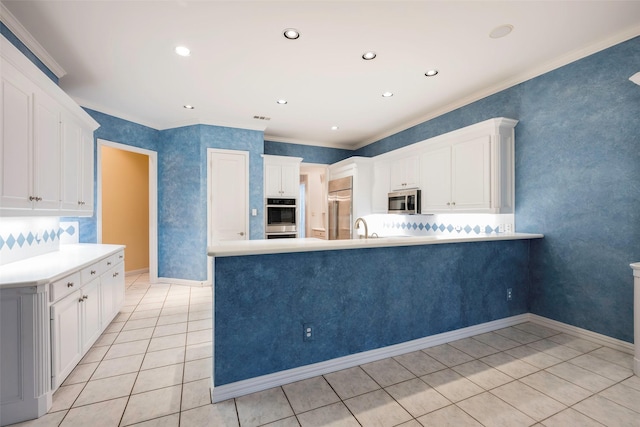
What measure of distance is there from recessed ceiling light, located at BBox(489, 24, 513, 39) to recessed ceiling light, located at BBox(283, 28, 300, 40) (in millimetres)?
1666

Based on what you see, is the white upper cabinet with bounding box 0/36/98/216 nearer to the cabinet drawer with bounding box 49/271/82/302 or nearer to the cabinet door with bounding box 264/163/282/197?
the cabinet drawer with bounding box 49/271/82/302

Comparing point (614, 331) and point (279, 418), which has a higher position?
point (614, 331)

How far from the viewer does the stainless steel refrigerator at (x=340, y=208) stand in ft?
18.4

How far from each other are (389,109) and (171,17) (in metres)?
3.04

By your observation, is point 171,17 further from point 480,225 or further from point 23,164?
point 480,225

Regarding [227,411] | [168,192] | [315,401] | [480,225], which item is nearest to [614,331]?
[480,225]

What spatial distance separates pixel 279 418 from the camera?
176 cm

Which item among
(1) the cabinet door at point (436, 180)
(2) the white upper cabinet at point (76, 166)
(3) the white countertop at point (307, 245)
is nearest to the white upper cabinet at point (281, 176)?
(1) the cabinet door at point (436, 180)

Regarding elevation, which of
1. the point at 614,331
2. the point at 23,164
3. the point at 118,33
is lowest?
the point at 614,331

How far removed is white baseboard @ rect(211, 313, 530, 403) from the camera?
1.96 meters

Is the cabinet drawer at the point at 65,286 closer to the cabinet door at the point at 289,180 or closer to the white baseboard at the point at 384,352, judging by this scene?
the white baseboard at the point at 384,352

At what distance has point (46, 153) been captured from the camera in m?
2.35

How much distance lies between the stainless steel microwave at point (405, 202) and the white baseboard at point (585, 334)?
1898 millimetres

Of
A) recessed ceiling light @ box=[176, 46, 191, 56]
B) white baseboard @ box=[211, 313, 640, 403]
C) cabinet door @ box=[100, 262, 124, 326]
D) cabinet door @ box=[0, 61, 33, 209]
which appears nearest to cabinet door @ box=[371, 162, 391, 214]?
white baseboard @ box=[211, 313, 640, 403]
